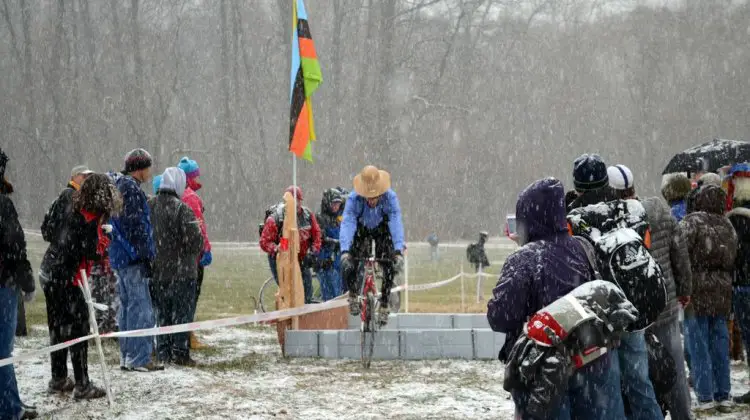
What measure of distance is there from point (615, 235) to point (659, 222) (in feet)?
4.12

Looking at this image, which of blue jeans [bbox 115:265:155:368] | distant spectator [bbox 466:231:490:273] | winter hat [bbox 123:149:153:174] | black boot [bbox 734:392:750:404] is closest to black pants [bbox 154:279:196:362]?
blue jeans [bbox 115:265:155:368]

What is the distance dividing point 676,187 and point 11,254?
548cm

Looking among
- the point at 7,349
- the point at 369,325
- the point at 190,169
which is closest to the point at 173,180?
the point at 190,169

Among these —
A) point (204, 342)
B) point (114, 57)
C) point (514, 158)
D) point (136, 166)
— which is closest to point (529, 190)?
point (136, 166)

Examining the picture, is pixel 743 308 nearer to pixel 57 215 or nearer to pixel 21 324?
pixel 57 215

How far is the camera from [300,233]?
12.3 metres

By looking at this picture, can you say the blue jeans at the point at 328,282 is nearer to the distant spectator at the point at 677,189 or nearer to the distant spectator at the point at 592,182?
the distant spectator at the point at 677,189

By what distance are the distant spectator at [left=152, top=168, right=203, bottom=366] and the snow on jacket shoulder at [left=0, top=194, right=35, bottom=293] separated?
3277mm

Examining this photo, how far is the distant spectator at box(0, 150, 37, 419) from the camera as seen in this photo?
674 cm

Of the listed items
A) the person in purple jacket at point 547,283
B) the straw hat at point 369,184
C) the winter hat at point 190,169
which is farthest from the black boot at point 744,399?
the winter hat at point 190,169

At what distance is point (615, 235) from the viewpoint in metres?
5.20

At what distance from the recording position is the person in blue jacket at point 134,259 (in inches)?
359

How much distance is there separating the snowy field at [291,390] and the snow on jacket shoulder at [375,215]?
4.38ft

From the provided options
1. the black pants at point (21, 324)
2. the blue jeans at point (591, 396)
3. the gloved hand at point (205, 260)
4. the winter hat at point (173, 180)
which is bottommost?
the black pants at point (21, 324)
